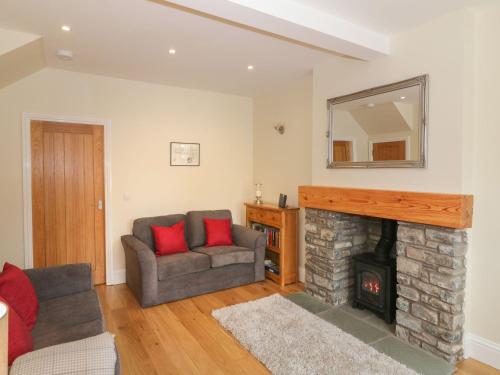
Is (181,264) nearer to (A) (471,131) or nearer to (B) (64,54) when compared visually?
(B) (64,54)

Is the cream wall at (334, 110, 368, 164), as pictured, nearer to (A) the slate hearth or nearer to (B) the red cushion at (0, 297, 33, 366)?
(A) the slate hearth

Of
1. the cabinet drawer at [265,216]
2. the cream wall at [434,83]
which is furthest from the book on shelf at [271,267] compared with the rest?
the cream wall at [434,83]

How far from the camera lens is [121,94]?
4.06 metres

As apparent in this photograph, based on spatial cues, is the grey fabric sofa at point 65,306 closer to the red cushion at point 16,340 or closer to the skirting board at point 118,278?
the red cushion at point 16,340

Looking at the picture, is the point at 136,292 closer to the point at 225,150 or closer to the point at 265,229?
the point at 265,229

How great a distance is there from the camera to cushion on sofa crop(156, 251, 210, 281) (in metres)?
3.42

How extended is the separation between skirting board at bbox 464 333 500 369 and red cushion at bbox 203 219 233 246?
2.69 meters

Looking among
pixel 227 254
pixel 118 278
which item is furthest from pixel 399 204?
pixel 118 278

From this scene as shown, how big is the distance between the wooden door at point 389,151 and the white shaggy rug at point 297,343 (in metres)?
1.59

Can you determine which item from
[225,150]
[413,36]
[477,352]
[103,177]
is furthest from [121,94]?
[477,352]

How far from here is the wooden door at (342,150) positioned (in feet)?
10.5

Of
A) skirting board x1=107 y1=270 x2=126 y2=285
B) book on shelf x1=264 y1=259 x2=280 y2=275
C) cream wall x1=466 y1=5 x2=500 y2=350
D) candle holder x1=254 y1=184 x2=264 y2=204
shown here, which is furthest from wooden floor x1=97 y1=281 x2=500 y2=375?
candle holder x1=254 y1=184 x2=264 y2=204

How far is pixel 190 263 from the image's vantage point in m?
3.58

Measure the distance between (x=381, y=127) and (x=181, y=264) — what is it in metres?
2.48
